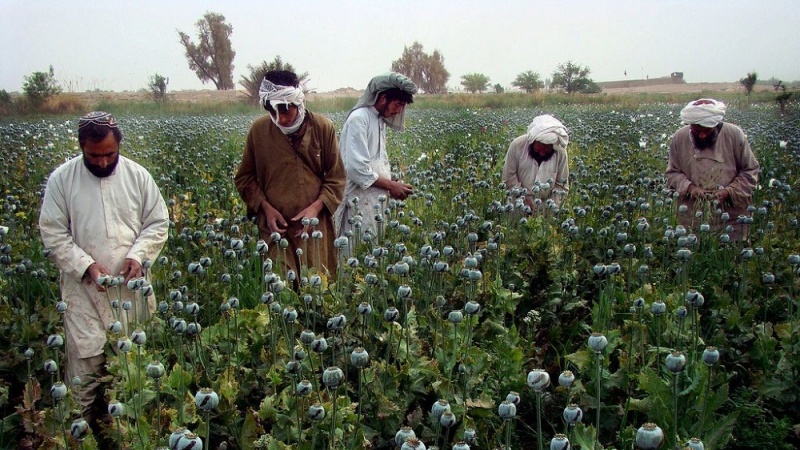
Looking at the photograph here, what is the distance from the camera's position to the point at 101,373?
3.04 metres

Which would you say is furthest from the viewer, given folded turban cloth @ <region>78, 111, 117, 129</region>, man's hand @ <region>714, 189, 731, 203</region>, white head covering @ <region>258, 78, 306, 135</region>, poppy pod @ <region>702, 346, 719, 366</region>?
man's hand @ <region>714, 189, 731, 203</region>

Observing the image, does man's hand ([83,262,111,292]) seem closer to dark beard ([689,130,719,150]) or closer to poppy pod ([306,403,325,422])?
poppy pod ([306,403,325,422])

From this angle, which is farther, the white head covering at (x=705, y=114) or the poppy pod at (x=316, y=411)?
the white head covering at (x=705, y=114)

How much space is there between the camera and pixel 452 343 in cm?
266

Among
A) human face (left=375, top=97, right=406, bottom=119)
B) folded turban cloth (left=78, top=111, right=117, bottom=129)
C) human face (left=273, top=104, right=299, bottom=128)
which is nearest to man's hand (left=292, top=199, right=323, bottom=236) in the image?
human face (left=273, top=104, right=299, bottom=128)

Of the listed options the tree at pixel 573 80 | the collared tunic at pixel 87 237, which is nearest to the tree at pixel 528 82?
the tree at pixel 573 80

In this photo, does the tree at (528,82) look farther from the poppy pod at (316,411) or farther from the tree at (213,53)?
the poppy pod at (316,411)

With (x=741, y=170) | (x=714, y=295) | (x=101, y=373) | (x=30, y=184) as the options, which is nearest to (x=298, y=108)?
(x=101, y=373)

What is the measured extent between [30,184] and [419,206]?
14.9 feet

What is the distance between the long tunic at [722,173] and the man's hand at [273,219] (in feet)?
9.89

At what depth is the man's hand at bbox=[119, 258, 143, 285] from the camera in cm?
296

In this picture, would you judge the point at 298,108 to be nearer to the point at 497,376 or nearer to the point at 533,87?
the point at 497,376

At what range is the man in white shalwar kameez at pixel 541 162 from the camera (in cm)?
514

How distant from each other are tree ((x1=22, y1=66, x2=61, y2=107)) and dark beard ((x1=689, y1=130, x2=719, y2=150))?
16.7 metres
